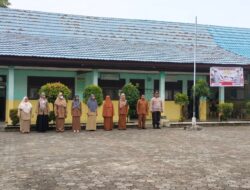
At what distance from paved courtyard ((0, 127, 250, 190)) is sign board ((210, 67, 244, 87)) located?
6099 millimetres

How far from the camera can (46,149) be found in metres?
11.7

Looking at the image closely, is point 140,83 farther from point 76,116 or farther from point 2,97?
point 2,97

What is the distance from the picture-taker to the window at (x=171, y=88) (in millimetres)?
23141

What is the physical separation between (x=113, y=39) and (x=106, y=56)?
3.09m

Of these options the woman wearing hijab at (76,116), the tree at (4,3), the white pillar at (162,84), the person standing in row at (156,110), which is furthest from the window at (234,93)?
the tree at (4,3)

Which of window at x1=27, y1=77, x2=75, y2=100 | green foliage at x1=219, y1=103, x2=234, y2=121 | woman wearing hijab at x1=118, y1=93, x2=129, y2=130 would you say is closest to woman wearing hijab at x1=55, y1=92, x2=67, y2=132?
woman wearing hijab at x1=118, y1=93, x2=129, y2=130

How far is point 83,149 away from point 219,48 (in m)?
15.2

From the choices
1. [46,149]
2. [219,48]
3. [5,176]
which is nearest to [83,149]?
[46,149]

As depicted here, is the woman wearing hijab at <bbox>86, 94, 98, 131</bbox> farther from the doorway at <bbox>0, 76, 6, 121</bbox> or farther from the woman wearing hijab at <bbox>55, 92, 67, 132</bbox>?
the doorway at <bbox>0, 76, 6, 121</bbox>

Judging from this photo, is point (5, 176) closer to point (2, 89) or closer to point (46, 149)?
point (46, 149)

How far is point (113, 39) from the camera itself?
23141mm

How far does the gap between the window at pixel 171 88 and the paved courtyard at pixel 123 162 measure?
316 inches

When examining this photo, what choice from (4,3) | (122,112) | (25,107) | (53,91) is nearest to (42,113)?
(25,107)

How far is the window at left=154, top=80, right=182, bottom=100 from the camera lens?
23141 mm
